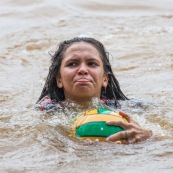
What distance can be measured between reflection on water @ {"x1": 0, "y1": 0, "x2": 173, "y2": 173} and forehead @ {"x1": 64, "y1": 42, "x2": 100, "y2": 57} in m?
0.61

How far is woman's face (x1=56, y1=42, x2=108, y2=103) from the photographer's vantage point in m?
5.83

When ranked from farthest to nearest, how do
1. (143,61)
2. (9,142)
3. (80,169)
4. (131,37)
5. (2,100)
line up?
(131,37)
(143,61)
(2,100)
(9,142)
(80,169)

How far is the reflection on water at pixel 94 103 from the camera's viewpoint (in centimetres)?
458

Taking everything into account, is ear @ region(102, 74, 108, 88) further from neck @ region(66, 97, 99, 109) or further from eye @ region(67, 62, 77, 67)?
eye @ region(67, 62, 77, 67)

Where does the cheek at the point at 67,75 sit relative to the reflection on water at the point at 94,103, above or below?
above

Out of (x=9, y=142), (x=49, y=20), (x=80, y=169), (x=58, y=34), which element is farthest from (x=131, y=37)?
(x=80, y=169)

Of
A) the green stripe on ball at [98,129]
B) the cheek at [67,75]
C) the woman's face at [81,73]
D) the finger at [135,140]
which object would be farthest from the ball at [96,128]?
the cheek at [67,75]

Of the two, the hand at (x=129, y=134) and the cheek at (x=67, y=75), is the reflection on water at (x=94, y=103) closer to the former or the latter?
the hand at (x=129, y=134)

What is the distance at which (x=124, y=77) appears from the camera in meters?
8.66

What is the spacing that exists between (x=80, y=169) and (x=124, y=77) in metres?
4.51

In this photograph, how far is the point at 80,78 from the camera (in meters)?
5.81

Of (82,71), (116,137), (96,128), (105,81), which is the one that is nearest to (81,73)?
(82,71)

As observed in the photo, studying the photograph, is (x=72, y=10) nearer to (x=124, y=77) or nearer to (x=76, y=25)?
(x=76, y=25)

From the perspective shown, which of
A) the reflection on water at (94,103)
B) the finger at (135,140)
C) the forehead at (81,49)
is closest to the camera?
the reflection on water at (94,103)
